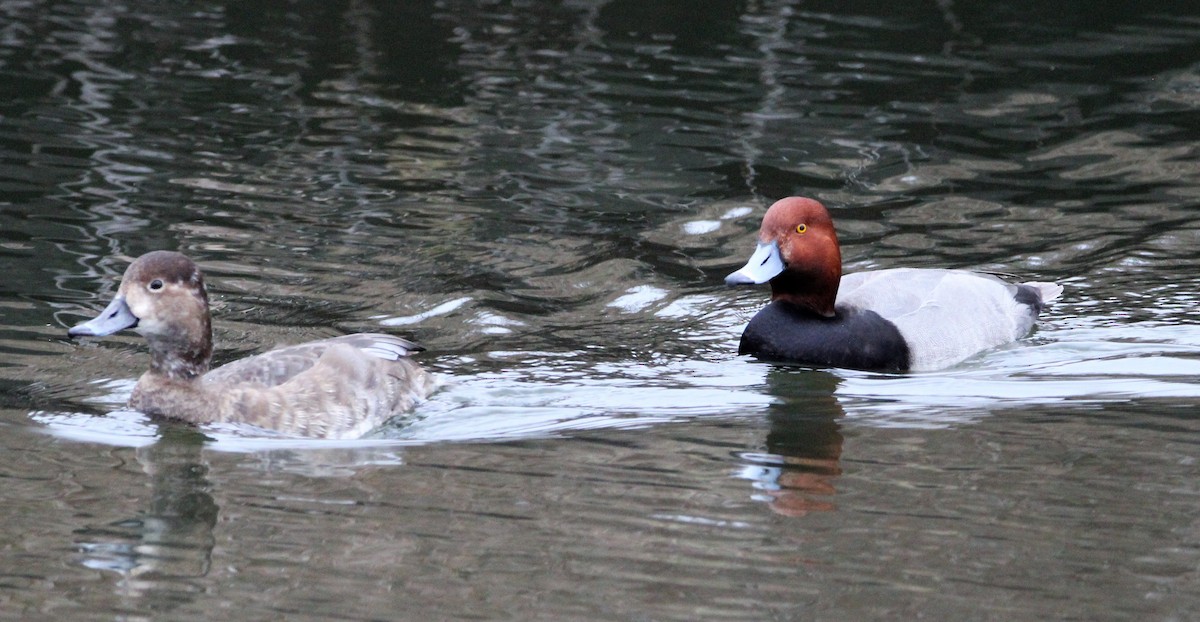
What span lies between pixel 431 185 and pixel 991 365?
4.33m

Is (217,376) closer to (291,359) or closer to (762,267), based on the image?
(291,359)

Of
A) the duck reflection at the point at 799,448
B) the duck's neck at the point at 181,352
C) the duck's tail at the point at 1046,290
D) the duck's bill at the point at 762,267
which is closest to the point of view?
the duck reflection at the point at 799,448

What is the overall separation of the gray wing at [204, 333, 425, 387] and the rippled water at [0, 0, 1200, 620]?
0.28 m

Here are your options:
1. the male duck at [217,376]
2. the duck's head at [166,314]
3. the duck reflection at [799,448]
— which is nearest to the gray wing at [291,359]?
the male duck at [217,376]

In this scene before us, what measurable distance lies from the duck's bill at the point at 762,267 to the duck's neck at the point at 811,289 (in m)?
0.12

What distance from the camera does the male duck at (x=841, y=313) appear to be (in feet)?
25.4

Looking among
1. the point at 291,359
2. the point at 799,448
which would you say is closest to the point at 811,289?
the point at 799,448

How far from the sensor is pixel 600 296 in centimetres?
873

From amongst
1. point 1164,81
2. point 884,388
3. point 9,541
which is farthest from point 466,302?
point 1164,81

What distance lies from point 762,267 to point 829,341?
0.47 meters

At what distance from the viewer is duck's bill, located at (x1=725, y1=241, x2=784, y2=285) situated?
765 cm

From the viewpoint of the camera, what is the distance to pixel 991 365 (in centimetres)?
786

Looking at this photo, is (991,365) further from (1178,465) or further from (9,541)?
(9,541)

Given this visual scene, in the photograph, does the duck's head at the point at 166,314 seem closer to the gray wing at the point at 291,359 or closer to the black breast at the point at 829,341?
the gray wing at the point at 291,359
